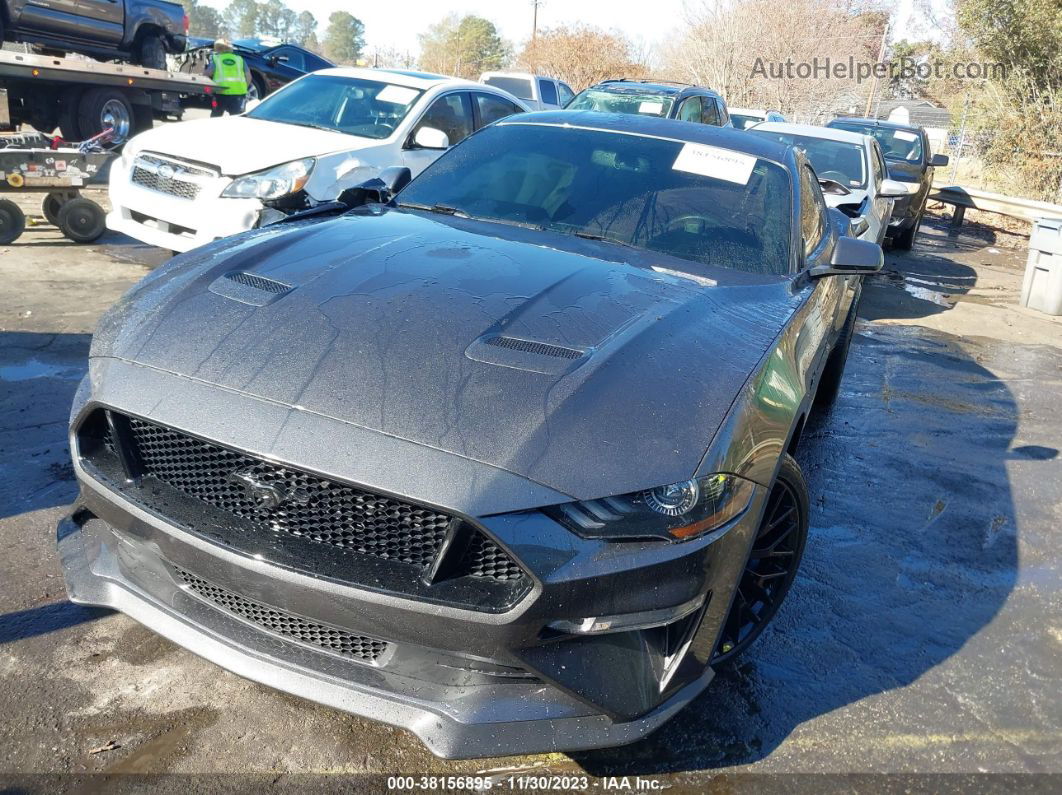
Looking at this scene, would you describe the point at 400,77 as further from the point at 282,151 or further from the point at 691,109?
the point at 691,109

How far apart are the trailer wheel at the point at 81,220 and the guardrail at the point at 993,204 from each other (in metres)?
13.0

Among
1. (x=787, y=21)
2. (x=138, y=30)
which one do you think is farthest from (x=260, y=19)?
(x=138, y=30)

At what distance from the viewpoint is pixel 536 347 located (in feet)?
8.20

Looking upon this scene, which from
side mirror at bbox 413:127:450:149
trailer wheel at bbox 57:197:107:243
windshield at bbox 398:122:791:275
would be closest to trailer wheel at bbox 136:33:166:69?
trailer wheel at bbox 57:197:107:243

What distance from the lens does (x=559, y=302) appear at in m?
2.81

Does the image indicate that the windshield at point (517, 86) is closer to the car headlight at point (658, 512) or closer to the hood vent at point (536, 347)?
the hood vent at point (536, 347)

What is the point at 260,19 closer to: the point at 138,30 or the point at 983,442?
the point at 138,30

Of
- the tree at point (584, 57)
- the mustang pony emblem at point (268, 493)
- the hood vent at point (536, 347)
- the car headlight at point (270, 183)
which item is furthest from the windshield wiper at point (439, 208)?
the tree at point (584, 57)

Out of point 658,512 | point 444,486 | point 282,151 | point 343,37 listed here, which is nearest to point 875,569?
point 658,512

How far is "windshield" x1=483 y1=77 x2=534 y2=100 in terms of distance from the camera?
50.6 ft

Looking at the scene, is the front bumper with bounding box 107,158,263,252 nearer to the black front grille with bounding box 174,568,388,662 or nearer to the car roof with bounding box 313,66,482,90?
the car roof with bounding box 313,66,482,90

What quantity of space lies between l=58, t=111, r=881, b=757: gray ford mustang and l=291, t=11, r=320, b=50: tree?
108 meters

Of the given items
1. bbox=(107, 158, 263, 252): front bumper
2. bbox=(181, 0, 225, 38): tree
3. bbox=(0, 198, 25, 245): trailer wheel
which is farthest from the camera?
bbox=(181, 0, 225, 38): tree

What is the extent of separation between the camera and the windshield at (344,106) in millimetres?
7906
